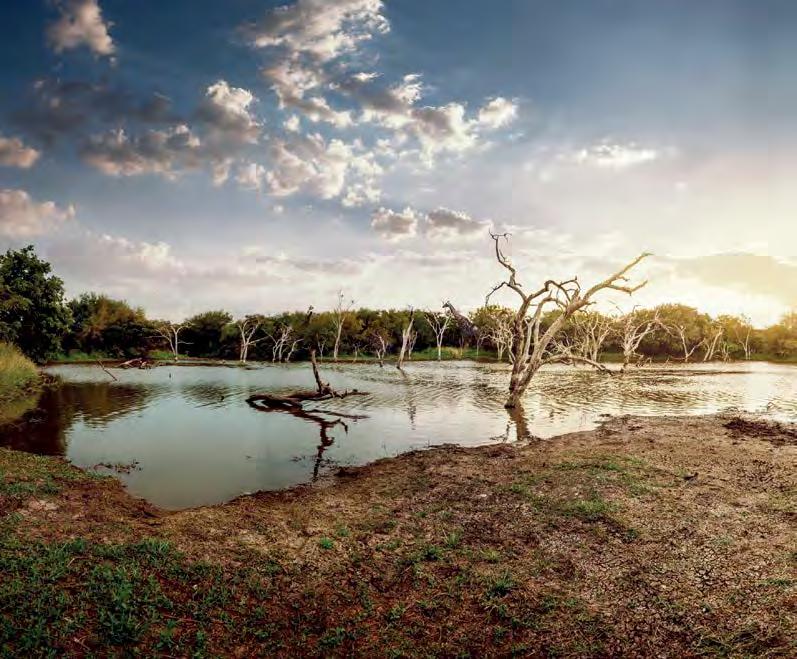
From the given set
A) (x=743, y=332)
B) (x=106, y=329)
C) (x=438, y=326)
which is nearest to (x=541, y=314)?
(x=438, y=326)

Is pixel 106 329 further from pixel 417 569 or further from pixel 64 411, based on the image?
pixel 417 569

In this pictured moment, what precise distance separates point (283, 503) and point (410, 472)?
4.05 meters

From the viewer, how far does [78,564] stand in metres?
6.48

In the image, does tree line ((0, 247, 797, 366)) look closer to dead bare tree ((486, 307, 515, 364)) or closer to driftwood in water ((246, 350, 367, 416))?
dead bare tree ((486, 307, 515, 364))

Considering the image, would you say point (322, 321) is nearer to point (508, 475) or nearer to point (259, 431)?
point (259, 431)

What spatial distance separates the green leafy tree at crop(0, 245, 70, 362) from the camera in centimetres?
3459

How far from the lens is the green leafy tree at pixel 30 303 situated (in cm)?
3459

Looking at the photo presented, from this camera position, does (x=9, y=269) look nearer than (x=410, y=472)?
No

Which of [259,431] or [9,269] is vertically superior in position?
[9,269]

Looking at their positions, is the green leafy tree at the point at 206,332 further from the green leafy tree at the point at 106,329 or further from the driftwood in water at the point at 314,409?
the driftwood in water at the point at 314,409

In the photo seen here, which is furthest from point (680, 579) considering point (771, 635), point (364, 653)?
point (364, 653)

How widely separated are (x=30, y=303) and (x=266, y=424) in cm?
2672

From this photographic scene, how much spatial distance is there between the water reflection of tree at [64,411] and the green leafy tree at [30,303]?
517 centimetres

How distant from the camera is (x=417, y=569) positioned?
7.30 m
